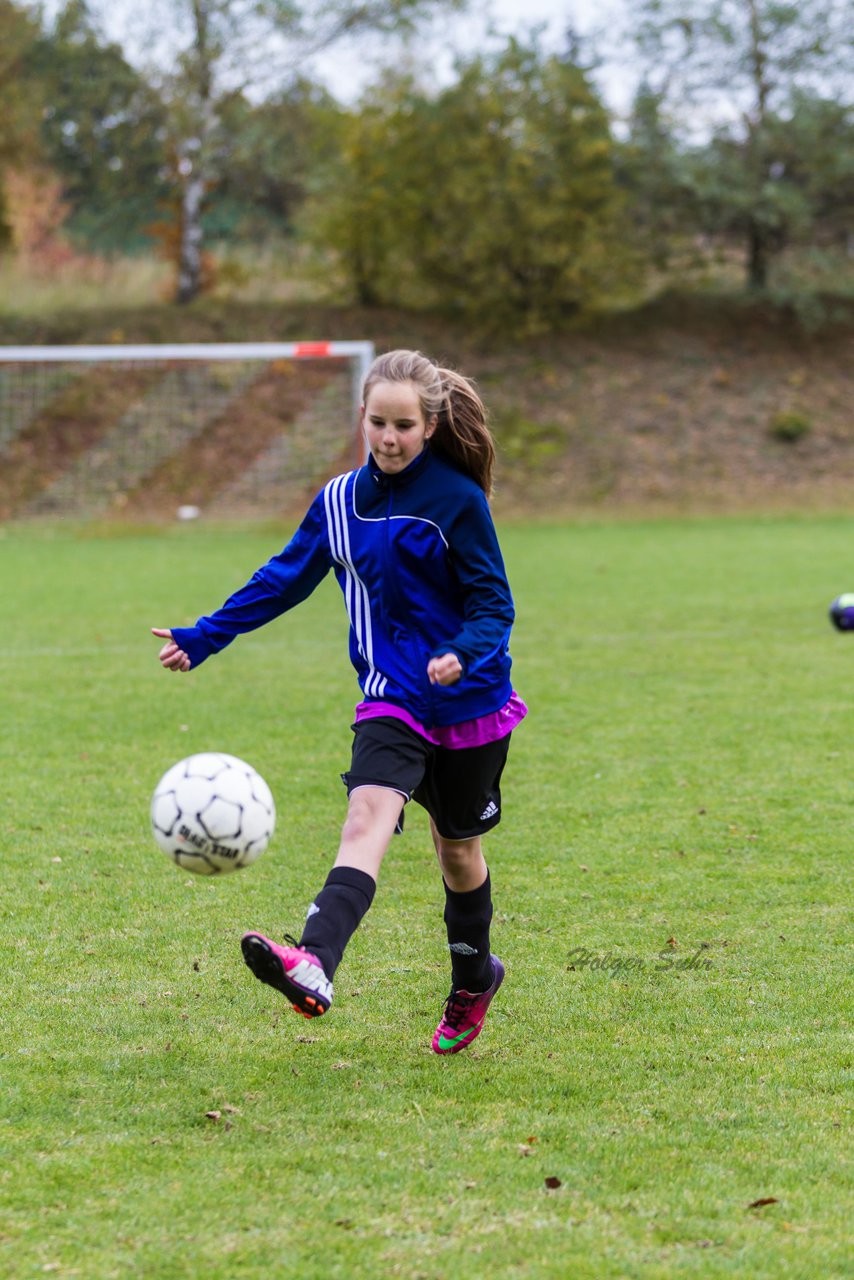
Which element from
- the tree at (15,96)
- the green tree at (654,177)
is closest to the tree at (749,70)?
the green tree at (654,177)

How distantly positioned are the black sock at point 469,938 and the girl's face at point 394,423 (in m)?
1.22

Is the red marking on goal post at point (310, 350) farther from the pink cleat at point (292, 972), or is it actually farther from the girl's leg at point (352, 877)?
the pink cleat at point (292, 972)

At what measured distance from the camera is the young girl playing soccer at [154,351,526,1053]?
358cm

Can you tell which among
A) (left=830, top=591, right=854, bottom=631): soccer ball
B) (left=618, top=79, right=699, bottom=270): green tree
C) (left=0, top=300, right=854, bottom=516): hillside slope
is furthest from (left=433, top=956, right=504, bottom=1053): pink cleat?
(left=618, top=79, right=699, bottom=270): green tree

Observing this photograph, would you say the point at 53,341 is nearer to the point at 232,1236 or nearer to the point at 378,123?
the point at 378,123

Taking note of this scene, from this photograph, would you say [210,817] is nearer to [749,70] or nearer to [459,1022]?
[459,1022]

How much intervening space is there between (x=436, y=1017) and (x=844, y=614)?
850cm

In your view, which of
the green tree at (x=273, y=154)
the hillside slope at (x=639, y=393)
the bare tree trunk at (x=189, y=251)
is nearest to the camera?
the hillside slope at (x=639, y=393)

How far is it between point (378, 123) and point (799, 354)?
9.67 meters

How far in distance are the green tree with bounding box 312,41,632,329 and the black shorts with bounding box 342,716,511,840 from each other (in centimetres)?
2406

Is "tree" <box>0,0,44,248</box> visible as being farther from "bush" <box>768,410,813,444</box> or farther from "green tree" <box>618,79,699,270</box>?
"bush" <box>768,410,813,444</box>

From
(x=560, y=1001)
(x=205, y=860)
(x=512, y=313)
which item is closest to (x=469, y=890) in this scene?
(x=560, y=1001)

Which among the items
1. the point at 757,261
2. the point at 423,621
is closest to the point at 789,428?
the point at 757,261

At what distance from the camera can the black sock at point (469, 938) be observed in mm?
3887
